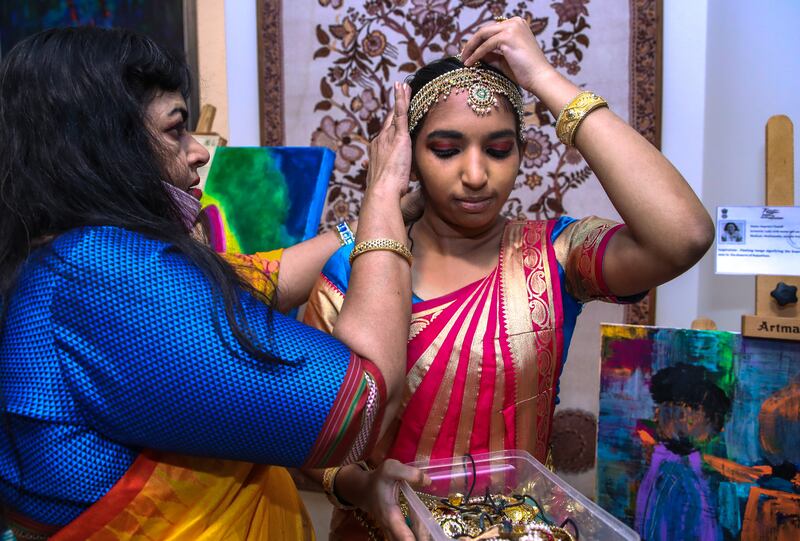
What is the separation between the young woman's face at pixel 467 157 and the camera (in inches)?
46.4

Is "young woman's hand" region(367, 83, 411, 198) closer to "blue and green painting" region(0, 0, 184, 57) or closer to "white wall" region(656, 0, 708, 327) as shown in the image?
"white wall" region(656, 0, 708, 327)

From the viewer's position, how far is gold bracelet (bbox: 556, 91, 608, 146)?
1.04m

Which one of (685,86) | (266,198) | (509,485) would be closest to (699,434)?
(509,485)

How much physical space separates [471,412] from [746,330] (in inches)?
29.0

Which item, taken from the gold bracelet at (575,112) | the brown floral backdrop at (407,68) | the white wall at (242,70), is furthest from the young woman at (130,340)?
the white wall at (242,70)

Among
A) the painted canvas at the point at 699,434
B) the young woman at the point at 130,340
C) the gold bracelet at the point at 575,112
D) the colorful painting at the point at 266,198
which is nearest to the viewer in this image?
the young woman at the point at 130,340

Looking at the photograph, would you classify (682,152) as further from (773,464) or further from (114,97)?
(114,97)

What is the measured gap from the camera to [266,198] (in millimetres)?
1939

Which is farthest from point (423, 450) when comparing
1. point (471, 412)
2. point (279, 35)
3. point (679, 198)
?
point (279, 35)

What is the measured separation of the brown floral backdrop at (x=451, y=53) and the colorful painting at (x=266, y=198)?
50 cm

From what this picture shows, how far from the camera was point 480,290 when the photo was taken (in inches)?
49.1

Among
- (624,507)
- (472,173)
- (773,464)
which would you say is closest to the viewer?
(472,173)

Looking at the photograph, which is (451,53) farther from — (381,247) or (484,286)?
(381,247)
